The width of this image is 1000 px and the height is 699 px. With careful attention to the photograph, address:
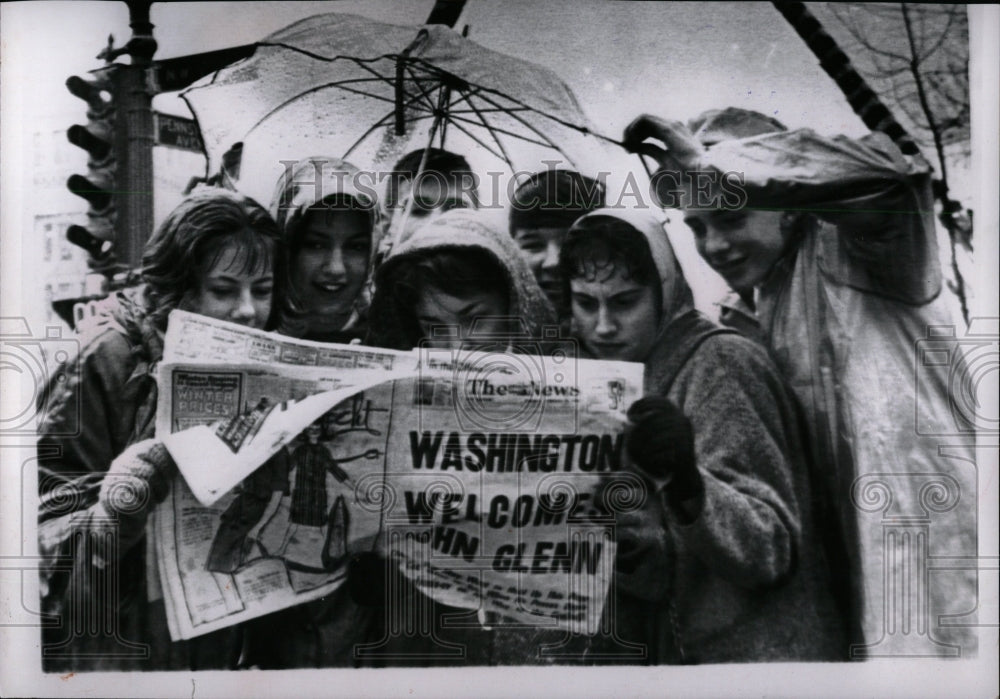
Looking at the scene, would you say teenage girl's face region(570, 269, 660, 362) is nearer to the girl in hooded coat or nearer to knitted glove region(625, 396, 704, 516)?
the girl in hooded coat

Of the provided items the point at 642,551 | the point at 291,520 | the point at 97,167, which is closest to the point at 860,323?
the point at 642,551

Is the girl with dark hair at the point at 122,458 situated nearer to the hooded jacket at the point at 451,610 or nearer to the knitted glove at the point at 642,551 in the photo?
the hooded jacket at the point at 451,610

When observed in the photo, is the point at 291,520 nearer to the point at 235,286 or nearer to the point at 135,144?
the point at 235,286

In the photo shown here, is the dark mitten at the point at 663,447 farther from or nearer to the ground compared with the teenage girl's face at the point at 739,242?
nearer to the ground

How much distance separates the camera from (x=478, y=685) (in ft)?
15.3

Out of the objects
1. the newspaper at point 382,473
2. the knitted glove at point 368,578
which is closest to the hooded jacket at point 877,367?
the newspaper at point 382,473

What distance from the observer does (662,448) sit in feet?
15.3

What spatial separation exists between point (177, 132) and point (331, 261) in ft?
3.03

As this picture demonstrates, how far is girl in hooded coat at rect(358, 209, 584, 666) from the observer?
4648mm

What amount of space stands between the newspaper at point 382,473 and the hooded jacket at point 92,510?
96mm

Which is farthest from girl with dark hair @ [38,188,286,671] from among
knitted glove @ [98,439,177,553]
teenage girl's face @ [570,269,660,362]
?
teenage girl's face @ [570,269,660,362]

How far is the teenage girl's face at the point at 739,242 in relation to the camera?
473 centimetres

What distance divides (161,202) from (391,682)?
8.04 feet

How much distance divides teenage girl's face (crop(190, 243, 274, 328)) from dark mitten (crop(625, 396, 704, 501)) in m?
1.77
